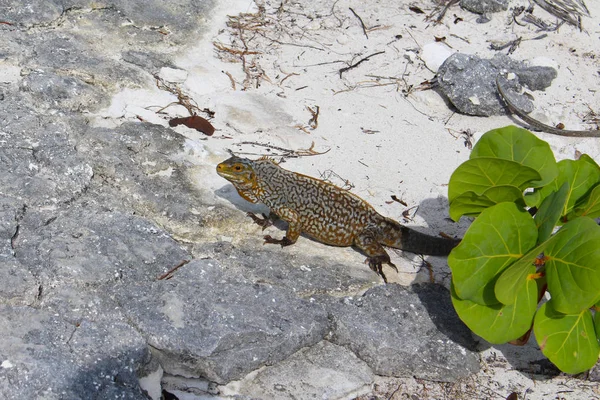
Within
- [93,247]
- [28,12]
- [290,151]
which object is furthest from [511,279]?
[28,12]

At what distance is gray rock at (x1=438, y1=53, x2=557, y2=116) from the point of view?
6094 mm

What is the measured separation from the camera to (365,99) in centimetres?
624

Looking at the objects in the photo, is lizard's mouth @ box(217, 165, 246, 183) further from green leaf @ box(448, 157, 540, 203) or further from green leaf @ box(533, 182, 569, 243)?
green leaf @ box(533, 182, 569, 243)

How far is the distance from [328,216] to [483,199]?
1190 millimetres

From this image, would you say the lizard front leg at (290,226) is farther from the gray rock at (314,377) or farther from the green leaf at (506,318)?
the green leaf at (506,318)

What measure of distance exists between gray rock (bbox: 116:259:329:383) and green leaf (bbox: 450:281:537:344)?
2.88ft

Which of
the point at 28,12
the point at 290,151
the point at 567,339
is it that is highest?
the point at 567,339

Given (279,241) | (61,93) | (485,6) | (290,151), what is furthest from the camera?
(485,6)

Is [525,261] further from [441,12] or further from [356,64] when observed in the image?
[441,12]

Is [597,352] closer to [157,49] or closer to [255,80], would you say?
[255,80]

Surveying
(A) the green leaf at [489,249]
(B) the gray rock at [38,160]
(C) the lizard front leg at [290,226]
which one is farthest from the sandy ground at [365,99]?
(A) the green leaf at [489,249]

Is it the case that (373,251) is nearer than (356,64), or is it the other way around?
(373,251)

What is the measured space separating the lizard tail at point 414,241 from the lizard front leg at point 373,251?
0.34ft

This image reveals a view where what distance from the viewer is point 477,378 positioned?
409 cm
